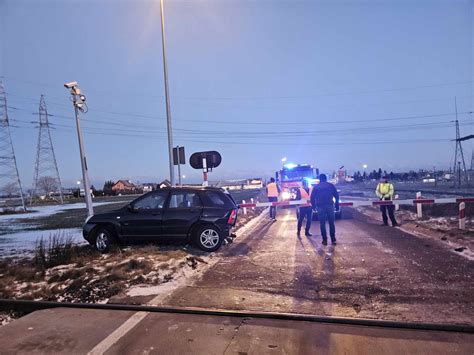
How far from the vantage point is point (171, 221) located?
999cm

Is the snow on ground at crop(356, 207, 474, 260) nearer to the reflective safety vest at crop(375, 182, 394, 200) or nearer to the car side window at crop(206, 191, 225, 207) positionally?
the reflective safety vest at crop(375, 182, 394, 200)

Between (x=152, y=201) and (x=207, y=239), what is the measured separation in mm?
1804

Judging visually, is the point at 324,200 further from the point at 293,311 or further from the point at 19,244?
the point at 19,244

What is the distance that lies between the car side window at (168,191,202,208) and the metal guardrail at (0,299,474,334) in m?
4.62

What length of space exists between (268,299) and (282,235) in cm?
673

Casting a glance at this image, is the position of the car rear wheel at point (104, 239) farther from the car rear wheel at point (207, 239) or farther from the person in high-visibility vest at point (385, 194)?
the person in high-visibility vest at point (385, 194)

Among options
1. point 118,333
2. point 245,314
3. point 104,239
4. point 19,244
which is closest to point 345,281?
point 245,314

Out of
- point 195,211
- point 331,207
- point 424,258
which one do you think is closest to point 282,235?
point 331,207

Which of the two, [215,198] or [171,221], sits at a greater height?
[215,198]

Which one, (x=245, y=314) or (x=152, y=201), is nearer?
(x=245, y=314)

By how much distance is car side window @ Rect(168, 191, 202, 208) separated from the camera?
10.2 m

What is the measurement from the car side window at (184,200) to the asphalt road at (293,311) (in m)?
2.00

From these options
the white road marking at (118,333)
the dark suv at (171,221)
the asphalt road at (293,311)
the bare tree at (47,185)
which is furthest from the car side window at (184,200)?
the bare tree at (47,185)

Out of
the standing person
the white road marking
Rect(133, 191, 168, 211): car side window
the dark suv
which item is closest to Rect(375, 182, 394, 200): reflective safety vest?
the standing person
